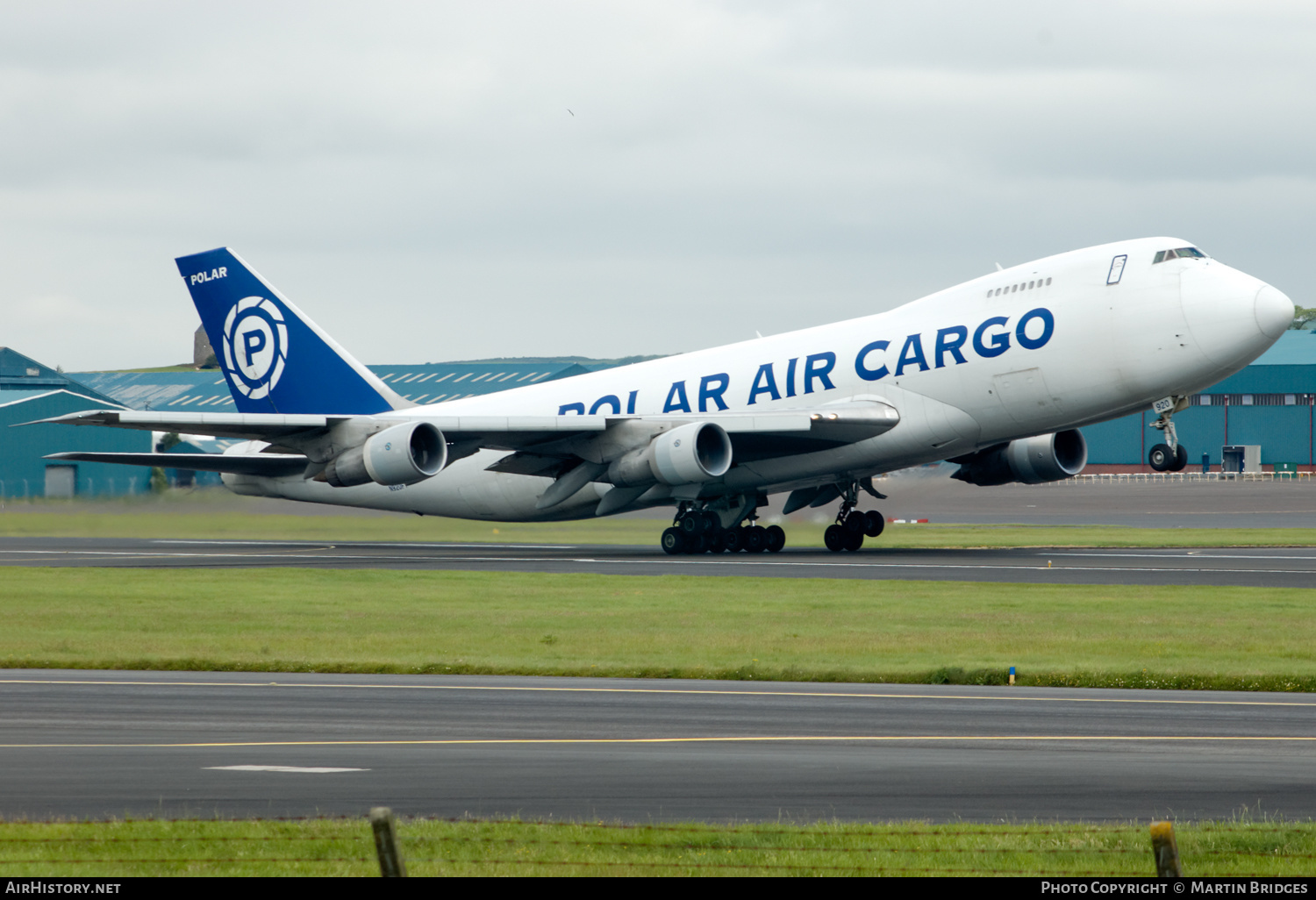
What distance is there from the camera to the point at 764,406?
3956 cm

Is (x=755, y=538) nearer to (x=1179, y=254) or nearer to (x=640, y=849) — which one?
(x=1179, y=254)

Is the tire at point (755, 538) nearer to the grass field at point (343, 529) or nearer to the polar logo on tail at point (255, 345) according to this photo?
the grass field at point (343, 529)

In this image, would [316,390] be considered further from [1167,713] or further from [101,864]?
[101,864]

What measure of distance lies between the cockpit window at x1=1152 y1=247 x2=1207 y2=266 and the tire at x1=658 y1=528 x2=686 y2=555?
558 inches

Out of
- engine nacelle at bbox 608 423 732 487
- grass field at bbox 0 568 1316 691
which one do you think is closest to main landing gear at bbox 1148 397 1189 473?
grass field at bbox 0 568 1316 691

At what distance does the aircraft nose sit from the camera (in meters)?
33.0

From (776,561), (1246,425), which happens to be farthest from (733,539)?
(1246,425)

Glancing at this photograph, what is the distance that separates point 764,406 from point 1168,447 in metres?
10.8

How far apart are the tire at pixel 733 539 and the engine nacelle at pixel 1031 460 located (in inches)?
242

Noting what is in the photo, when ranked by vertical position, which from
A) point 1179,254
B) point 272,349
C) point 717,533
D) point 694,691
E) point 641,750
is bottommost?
point 694,691

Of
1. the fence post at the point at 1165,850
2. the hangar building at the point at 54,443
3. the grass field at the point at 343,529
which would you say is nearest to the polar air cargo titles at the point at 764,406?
the grass field at the point at 343,529

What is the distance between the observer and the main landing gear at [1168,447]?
32656 millimetres

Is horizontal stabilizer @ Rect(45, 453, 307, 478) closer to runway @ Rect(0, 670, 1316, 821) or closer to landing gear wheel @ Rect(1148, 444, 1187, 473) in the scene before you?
landing gear wheel @ Rect(1148, 444, 1187, 473)
